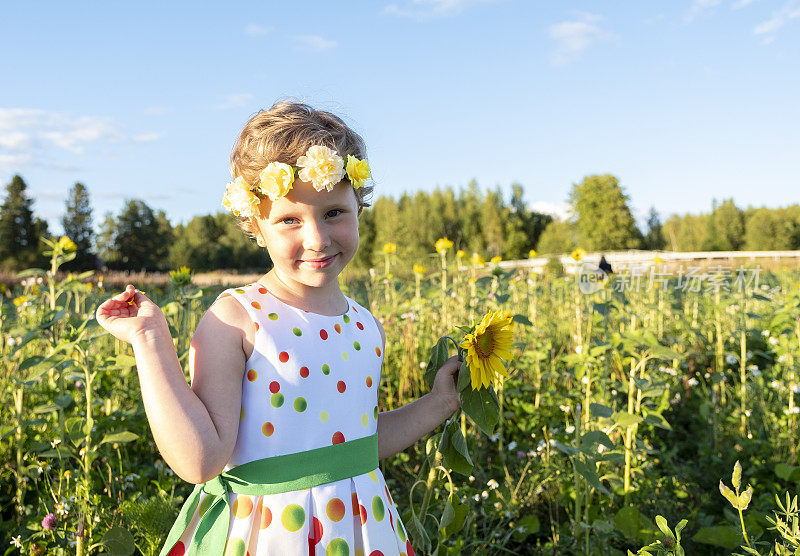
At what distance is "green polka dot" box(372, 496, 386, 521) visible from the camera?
3.62 feet

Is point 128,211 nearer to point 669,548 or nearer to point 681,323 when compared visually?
point 681,323

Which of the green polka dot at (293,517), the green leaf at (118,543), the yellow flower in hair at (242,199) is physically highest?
the yellow flower in hair at (242,199)

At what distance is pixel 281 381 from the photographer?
3.51ft

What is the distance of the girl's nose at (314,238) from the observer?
1097mm

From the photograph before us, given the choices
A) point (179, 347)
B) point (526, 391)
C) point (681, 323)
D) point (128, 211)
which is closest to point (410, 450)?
point (526, 391)

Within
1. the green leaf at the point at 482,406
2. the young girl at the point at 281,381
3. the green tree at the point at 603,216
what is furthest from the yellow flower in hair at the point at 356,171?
the green tree at the point at 603,216

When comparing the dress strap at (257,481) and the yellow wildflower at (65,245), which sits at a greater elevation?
the yellow wildflower at (65,245)

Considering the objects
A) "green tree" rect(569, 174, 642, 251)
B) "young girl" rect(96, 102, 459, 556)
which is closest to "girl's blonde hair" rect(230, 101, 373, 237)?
"young girl" rect(96, 102, 459, 556)

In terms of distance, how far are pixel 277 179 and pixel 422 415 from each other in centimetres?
58

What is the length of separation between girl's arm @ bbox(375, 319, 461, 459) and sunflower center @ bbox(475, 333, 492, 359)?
71mm

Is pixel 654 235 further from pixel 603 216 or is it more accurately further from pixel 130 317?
pixel 130 317

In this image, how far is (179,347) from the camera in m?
2.39

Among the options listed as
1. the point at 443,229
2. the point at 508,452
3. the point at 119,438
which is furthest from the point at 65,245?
the point at 443,229

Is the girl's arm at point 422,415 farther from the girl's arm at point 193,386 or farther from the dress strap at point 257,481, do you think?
the girl's arm at point 193,386
